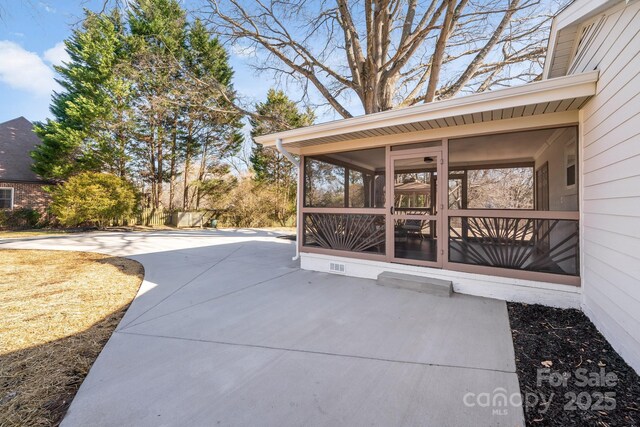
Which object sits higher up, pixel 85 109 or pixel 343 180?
pixel 85 109

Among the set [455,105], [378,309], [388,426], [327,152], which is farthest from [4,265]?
[455,105]

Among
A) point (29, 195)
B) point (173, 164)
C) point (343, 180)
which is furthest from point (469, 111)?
point (29, 195)

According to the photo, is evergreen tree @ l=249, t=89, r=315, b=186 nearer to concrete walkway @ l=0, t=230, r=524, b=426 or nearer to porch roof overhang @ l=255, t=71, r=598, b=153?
porch roof overhang @ l=255, t=71, r=598, b=153

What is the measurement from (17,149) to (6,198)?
10.8 feet

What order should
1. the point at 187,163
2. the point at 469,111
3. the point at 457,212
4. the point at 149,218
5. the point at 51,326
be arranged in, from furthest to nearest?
1. the point at 187,163
2. the point at 149,218
3. the point at 457,212
4. the point at 469,111
5. the point at 51,326

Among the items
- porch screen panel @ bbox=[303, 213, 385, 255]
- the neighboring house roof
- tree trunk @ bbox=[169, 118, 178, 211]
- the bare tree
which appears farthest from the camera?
tree trunk @ bbox=[169, 118, 178, 211]

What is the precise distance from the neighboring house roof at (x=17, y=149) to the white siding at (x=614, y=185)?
20.1 meters

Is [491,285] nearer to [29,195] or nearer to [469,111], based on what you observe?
[469,111]

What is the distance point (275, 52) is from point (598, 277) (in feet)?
34.0

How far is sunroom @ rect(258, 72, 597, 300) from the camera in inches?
134

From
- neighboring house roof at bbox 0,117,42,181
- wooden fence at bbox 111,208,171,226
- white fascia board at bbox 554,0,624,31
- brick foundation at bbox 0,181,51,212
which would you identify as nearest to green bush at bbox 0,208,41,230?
brick foundation at bbox 0,181,51,212

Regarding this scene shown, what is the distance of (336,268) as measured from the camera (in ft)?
16.7

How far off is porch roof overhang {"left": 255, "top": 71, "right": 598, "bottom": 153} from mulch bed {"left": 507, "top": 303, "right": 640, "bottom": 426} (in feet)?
7.80

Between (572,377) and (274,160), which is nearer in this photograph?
(572,377)
